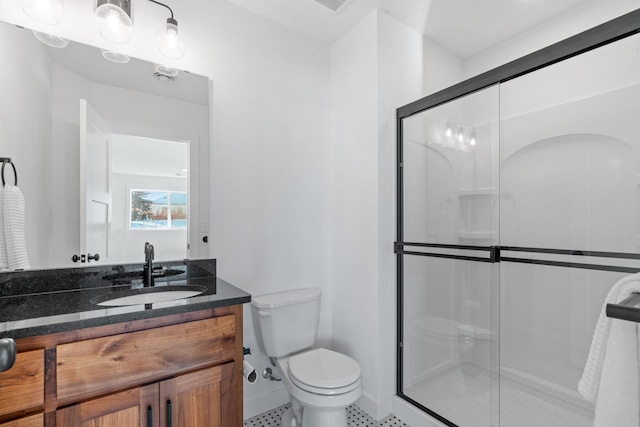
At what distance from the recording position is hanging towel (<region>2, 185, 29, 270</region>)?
1.28 m

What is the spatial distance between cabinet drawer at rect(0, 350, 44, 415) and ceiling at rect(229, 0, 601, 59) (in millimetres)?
1959

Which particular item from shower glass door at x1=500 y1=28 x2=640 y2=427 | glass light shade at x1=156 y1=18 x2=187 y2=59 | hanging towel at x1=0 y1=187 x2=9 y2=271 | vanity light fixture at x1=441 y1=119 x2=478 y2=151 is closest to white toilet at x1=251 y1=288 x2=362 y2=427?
shower glass door at x1=500 y1=28 x2=640 y2=427

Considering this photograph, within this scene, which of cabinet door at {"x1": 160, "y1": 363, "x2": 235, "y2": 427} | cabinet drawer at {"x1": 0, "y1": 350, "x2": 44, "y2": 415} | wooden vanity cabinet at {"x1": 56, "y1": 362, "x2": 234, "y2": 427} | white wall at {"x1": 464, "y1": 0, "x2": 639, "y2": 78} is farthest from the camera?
white wall at {"x1": 464, "y1": 0, "x2": 639, "y2": 78}

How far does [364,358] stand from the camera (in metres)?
2.02

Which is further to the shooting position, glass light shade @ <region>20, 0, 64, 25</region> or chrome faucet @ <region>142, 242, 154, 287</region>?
chrome faucet @ <region>142, 242, 154, 287</region>

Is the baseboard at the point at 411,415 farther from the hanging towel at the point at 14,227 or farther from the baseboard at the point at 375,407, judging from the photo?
the hanging towel at the point at 14,227

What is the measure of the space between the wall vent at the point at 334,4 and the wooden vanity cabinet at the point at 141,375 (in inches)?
69.5

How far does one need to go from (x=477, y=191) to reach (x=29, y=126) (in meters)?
2.12

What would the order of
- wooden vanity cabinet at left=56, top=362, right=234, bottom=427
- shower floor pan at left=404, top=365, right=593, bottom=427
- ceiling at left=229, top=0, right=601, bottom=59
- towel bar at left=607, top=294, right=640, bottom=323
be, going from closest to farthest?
towel bar at left=607, top=294, right=640, bottom=323 → wooden vanity cabinet at left=56, top=362, right=234, bottom=427 → shower floor pan at left=404, top=365, right=593, bottom=427 → ceiling at left=229, top=0, right=601, bottom=59

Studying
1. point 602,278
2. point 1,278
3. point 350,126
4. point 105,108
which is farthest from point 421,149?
point 1,278

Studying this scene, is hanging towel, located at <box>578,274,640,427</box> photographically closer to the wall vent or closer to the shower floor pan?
the shower floor pan

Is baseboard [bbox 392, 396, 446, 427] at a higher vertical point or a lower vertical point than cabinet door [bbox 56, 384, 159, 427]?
lower

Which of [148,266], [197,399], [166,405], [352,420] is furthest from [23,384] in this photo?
[352,420]

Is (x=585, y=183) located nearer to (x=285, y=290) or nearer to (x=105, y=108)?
(x=285, y=290)
